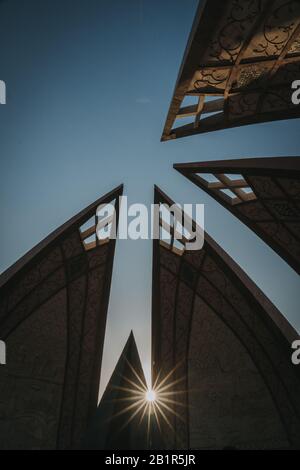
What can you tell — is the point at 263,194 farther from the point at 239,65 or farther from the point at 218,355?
the point at 218,355

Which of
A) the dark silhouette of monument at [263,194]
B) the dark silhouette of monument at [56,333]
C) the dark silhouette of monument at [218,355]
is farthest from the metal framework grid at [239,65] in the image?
the dark silhouette of monument at [56,333]

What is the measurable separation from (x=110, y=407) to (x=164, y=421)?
17.8ft

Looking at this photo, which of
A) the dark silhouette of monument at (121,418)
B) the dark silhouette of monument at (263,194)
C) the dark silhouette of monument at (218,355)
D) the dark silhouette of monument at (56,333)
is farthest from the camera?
the dark silhouette of monument at (56,333)

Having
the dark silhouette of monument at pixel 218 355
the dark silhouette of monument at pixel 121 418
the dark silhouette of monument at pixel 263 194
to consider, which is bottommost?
the dark silhouette of monument at pixel 121 418

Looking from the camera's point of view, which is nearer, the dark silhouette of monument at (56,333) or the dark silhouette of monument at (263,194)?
the dark silhouette of monument at (263,194)

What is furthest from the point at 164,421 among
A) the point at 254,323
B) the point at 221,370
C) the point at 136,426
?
the point at 136,426

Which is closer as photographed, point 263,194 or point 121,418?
point 121,418

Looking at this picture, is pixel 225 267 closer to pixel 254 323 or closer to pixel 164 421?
pixel 254 323

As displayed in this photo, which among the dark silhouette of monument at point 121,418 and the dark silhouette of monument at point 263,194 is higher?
the dark silhouette of monument at point 263,194

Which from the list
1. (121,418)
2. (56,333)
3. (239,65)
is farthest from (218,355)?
(239,65)

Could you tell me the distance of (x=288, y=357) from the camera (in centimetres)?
725

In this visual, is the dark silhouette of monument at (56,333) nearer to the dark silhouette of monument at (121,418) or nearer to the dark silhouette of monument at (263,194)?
the dark silhouette of monument at (263,194)

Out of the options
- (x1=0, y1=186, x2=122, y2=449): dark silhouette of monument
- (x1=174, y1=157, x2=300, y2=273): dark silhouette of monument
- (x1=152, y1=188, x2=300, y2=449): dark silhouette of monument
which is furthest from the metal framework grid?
(x1=0, y1=186, x2=122, y2=449): dark silhouette of monument

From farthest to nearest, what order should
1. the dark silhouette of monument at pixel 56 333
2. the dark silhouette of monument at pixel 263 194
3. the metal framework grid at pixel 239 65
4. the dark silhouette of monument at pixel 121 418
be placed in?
the dark silhouette of monument at pixel 56 333 → the dark silhouette of monument at pixel 263 194 → the dark silhouette of monument at pixel 121 418 → the metal framework grid at pixel 239 65
